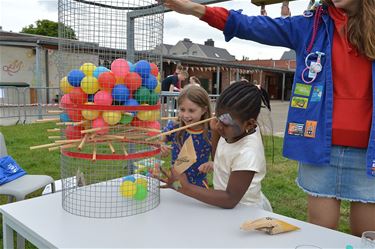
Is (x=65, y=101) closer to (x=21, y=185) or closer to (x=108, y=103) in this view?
(x=108, y=103)

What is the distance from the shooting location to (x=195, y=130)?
2.35 m

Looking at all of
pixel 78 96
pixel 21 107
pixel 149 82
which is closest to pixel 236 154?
pixel 149 82

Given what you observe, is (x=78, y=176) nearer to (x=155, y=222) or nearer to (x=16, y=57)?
(x=155, y=222)

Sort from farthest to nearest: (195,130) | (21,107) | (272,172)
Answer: (21,107) < (272,172) < (195,130)

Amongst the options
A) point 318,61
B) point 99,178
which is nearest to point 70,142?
point 99,178

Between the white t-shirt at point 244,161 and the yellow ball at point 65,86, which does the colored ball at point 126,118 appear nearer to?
the yellow ball at point 65,86

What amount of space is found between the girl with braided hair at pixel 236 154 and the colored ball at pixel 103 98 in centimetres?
46

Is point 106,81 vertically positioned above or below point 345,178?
above

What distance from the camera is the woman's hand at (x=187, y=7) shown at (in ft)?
4.81

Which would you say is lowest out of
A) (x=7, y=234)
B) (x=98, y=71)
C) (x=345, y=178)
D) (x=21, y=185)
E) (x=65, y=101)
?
(x=21, y=185)

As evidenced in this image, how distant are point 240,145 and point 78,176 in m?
0.72

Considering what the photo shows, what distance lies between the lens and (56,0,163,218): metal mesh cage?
53.2 inches

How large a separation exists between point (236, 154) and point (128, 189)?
49 centimetres

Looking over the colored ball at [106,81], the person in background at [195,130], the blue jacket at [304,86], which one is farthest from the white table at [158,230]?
the person in background at [195,130]
